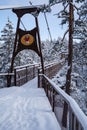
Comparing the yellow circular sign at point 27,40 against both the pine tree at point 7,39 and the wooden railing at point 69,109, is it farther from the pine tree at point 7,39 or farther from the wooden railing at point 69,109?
the pine tree at point 7,39

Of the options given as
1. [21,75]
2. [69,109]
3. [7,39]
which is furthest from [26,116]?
[7,39]

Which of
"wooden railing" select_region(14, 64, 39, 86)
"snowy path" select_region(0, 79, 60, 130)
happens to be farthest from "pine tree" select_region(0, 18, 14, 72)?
"snowy path" select_region(0, 79, 60, 130)

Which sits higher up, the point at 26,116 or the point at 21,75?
the point at 21,75

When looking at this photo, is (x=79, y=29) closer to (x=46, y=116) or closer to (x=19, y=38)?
(x=19, y=38)

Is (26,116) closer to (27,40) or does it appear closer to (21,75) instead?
(27,40)

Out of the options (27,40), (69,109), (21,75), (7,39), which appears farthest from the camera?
(7,39)

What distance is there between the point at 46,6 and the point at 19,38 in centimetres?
239

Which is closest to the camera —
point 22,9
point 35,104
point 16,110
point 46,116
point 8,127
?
point 8,127

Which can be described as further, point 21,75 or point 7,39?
point 7,39

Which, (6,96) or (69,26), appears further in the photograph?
(69,26)

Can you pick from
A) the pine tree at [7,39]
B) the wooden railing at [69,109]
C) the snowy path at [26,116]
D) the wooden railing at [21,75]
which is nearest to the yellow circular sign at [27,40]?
the wooden railing at [21,75]

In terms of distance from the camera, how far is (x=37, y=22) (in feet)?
55.0

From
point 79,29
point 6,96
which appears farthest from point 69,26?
point 6,96

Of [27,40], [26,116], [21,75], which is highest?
[27,40]
